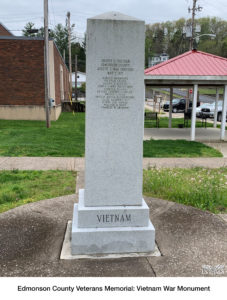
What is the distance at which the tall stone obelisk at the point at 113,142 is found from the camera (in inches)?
132

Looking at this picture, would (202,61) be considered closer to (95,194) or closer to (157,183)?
(157,183)

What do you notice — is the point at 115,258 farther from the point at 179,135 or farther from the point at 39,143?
the point at 179,135

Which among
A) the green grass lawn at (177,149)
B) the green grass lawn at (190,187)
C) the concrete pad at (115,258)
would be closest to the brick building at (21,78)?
the green grass lawn at (177,149)

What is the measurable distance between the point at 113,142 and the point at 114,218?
90 centimetres

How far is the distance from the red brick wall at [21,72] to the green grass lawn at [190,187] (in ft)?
46.3

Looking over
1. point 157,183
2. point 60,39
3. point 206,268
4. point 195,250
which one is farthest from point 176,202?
point 60,39

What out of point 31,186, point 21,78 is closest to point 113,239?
point 31,186

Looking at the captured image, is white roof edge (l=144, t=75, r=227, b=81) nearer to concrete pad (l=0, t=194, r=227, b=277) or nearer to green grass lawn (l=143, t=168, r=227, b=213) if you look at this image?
green grass lawn (l=143, t=168, r=227, b=213)

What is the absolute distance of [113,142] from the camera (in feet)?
11.6

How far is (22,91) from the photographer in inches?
772

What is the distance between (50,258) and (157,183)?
10.7ft

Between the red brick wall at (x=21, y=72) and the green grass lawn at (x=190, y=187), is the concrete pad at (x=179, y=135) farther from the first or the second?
the red brick wall at (x=21, y=72)

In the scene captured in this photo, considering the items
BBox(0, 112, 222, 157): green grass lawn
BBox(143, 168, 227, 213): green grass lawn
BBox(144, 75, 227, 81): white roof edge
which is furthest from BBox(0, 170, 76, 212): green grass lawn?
BBox(144, 75, 227, 81): white roof edge

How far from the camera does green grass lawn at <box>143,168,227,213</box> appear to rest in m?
5.41
